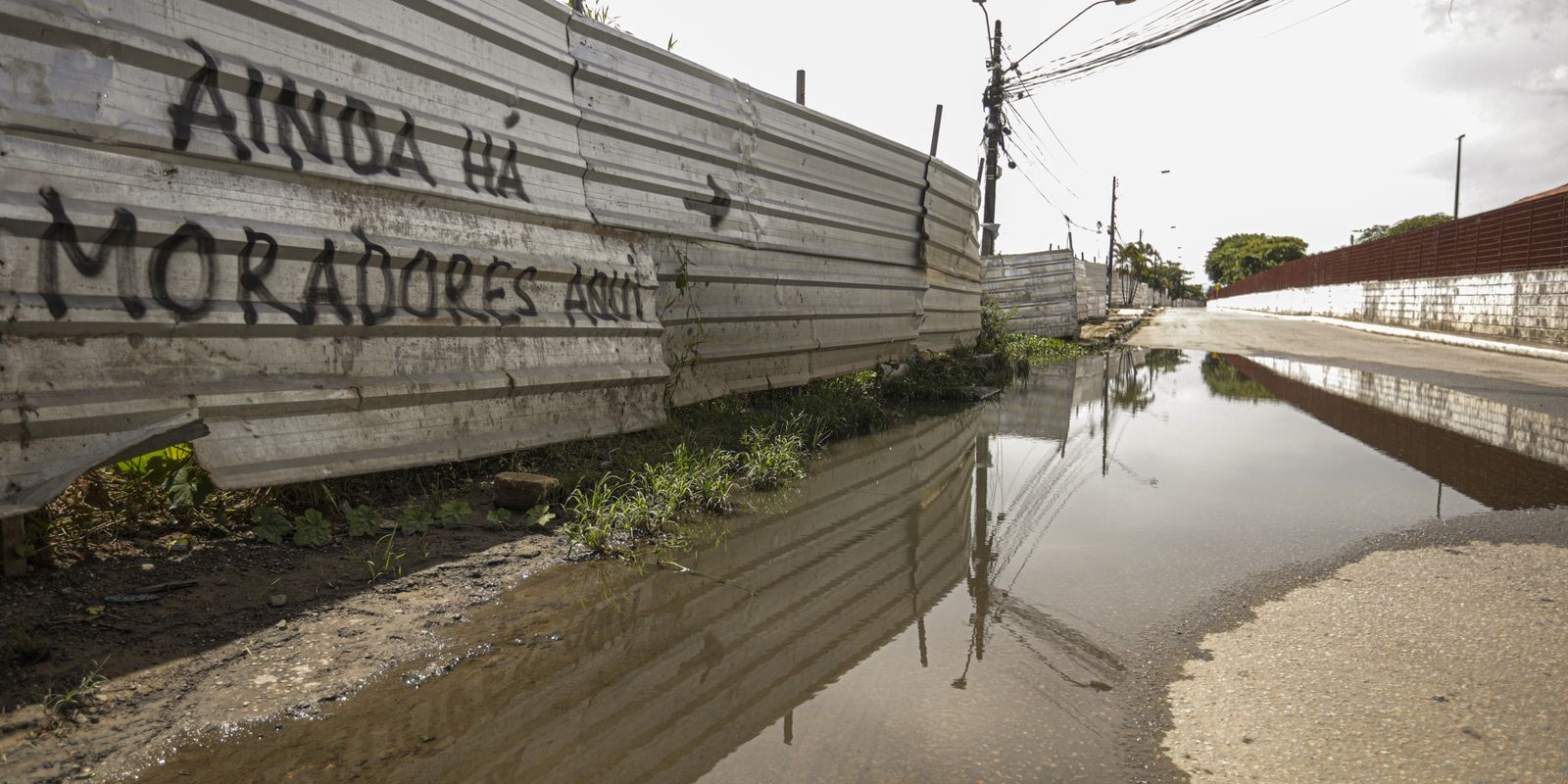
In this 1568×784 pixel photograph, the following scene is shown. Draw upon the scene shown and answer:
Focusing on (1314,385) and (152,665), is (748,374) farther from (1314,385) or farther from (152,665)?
(1314,385)

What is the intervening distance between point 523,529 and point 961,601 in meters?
1.81

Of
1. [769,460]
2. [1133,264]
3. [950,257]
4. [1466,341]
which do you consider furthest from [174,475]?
[1133,264]

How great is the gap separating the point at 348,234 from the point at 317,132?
1.29ft

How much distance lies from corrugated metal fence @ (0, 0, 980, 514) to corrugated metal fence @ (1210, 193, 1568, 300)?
668 inches

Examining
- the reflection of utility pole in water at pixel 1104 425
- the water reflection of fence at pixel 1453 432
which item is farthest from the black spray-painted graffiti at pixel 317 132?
the water reflection of fence at pixel 1453 432

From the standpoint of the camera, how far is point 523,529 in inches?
132

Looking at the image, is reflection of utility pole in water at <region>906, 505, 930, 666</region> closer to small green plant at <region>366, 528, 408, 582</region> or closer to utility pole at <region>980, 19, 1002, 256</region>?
small green plant at <region>366, 528, 408, 582</region>

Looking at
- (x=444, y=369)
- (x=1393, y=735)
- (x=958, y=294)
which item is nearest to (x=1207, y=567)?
(x=1393, y=735)

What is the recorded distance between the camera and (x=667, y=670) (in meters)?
2.32

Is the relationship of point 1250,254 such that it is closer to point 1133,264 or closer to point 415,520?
point 1133,264

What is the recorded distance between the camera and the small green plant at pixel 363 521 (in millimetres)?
2979

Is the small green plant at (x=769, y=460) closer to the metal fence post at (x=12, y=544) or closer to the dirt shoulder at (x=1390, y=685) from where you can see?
the dirt shoulder at (x=1390, y=685)

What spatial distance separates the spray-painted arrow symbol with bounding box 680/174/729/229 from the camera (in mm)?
5414

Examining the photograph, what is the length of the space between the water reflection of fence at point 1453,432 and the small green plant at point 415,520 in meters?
5.01
